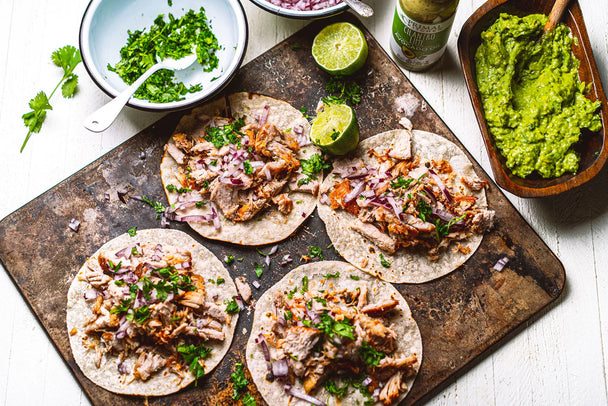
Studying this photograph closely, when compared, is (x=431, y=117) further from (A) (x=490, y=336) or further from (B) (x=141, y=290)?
(B) (x=141, y=290)

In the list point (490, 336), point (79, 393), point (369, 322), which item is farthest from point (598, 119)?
point (79, 393)

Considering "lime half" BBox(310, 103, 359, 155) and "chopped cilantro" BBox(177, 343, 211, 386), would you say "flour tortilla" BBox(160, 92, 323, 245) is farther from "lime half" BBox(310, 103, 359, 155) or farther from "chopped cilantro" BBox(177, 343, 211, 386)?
"chopped cilantro" BBox(177, 343, 211, 386)

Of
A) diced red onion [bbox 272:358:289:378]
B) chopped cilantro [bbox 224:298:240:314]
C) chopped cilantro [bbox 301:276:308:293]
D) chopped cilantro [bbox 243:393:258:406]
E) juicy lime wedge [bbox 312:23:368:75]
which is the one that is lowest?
chopped cilantro [bbox 243:393:258:406]

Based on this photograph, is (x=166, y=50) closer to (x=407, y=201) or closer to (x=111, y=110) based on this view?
(x=111, y=110)

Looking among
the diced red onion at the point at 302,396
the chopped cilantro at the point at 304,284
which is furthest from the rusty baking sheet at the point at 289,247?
the diced red onion at the point at 302,396

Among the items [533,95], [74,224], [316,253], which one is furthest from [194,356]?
[533,95]

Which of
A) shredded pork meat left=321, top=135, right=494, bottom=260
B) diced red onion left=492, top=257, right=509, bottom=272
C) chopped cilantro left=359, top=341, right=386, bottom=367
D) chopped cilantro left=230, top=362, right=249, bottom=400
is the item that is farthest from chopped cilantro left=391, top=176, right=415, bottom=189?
chopped cilantro left=230, top=362, right=249, bottom=400
